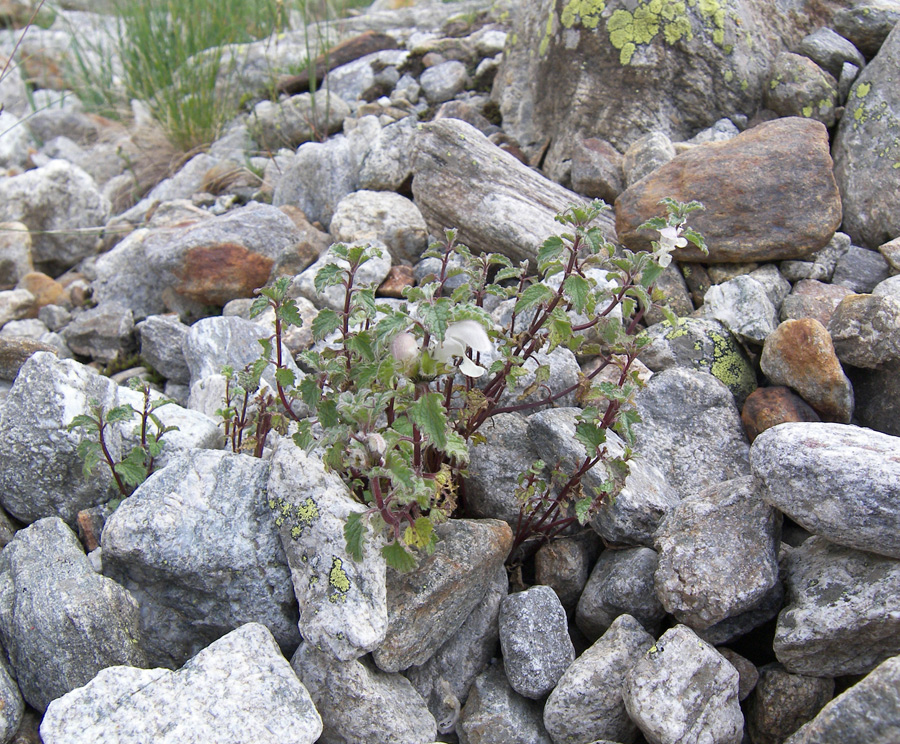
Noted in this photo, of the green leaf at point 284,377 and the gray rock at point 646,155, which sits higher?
the gray rock at point 646,155

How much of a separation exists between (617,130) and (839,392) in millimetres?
2344

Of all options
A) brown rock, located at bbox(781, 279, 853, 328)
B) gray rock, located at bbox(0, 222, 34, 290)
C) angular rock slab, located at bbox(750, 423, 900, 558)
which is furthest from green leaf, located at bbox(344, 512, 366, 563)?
gray rock, located at bbox(0, 222, 34, 290)

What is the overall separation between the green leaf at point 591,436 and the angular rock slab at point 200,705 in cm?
121

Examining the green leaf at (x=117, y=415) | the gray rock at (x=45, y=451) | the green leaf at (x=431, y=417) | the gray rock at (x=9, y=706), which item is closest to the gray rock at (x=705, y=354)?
the green leaf at (x=431, y=417)

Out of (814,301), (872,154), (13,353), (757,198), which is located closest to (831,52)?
(872,154)

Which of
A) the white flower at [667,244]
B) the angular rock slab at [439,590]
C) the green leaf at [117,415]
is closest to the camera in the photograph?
the angular rock slab at [439,590]

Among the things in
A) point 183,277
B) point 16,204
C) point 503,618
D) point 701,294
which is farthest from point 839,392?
point 16,204

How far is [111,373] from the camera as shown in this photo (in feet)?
14.0

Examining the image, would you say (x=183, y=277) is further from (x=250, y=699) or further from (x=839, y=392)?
(x=839, y=392)

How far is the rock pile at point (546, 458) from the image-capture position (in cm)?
227

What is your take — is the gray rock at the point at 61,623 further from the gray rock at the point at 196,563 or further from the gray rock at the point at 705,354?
Result: the gray rock at the point at 705,354

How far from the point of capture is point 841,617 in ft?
7.23

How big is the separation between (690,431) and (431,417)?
1.60m

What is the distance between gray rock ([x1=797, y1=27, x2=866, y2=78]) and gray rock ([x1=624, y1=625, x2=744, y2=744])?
3723mm
